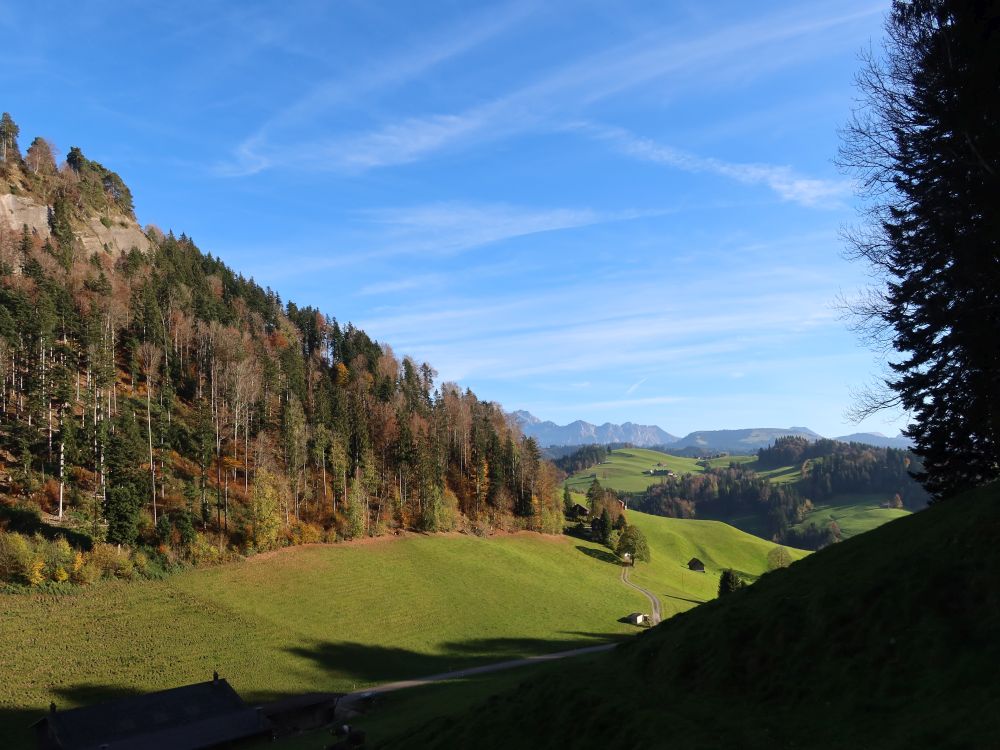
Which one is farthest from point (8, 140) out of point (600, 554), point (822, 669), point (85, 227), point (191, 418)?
point (822, 669)

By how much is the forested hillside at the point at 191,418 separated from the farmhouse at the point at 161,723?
29341 mm

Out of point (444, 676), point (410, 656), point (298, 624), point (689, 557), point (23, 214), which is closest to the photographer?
point (444, 676)

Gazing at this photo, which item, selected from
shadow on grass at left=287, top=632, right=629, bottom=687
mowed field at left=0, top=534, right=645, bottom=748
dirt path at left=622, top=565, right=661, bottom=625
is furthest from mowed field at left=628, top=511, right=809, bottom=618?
shadow on grass at left=287, top=632, right=629, bottom=687

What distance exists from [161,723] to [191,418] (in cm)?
6279

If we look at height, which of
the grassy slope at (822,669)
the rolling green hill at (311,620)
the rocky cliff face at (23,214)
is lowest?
the rolling green hill at (311,620)

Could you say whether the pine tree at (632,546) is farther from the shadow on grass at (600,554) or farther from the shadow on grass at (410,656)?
the shadow on grass at (410,656)

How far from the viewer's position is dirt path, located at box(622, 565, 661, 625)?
82.8 m

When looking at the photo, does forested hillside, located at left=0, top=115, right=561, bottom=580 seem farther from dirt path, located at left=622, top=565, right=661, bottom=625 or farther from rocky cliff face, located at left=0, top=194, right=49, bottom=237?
dirt path, located at left=622, top=565, right=661, bottom=625

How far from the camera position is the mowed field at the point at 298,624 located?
48094 millimetres

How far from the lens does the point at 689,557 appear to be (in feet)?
480

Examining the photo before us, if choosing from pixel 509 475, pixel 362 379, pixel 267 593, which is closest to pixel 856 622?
pixel 267 593

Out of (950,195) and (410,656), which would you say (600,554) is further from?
(950,195)

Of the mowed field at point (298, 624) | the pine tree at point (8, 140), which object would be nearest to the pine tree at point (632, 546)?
the mowed field at point (298, 624)

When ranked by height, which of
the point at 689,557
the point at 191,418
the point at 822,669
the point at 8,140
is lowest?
the point at 689,557
